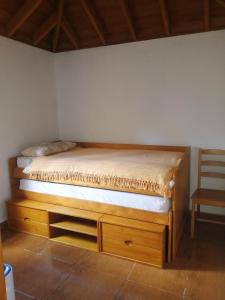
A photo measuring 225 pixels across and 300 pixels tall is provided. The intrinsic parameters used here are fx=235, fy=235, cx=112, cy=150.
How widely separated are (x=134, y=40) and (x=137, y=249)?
253cm

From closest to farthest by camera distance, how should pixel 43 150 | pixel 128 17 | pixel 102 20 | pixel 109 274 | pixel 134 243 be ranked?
pixel 109 274
pixel 134 243
pixel 128 17
pixel 43 150
pixel 102 20

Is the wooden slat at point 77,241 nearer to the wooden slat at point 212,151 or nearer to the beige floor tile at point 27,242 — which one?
the beige floor tile at point 27,242

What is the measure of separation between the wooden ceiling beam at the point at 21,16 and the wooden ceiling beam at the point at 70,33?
50 cm

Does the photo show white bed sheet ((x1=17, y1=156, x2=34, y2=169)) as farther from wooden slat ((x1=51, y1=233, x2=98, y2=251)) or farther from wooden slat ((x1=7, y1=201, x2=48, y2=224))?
wooden slat ((x1=51, y1=233, x2=98, y2=251))

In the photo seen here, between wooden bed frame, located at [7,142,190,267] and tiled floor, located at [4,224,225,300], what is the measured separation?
0.11 m

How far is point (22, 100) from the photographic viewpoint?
308 cm

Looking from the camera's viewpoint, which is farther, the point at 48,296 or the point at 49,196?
the point at 49,196

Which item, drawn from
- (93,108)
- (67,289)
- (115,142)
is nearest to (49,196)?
(67,289)

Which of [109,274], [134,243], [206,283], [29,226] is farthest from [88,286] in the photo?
[29,226]

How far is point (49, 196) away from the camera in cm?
266

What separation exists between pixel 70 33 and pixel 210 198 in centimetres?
274

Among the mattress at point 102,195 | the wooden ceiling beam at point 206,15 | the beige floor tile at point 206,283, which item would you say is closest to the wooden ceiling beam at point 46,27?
the wooden ceiling beam at point 206,15

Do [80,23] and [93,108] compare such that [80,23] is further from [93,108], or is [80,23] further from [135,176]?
[135,176]

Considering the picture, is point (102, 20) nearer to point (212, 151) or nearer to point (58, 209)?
point (212, 151)
